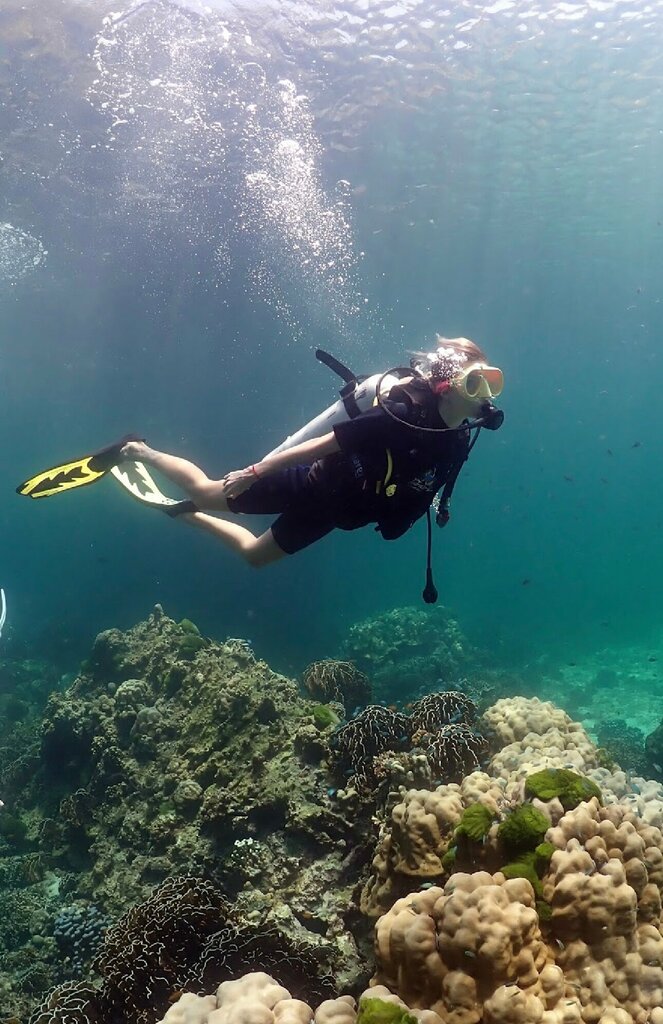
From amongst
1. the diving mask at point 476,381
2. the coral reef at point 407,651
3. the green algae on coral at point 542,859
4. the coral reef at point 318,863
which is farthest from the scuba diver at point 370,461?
the coral reef at point 407,651

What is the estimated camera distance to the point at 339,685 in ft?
29.4

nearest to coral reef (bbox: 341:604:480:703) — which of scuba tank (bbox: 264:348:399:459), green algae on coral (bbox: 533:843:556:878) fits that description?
scuba tank (bbox: 264:348:399:459)

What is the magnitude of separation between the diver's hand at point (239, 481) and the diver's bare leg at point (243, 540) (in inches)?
35.3

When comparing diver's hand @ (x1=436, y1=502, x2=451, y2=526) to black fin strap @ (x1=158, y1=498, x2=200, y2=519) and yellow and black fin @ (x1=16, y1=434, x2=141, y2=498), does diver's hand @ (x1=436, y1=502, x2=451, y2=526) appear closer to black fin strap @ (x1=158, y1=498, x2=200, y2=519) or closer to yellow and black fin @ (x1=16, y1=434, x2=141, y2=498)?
black fin strap @ (x1=158, y1=498, x2=200, y2=519)

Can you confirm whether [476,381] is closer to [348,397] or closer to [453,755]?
[348,397]

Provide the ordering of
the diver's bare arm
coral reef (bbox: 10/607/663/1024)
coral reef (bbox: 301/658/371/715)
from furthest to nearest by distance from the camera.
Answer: coral reef (bbox: 301/658/371/715)
the diver's bare arm
coral reef (bbox: 10/607/663/1024)

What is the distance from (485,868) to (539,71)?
930 inches

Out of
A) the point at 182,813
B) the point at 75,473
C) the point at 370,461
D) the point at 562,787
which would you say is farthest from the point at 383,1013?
the point at 75,473

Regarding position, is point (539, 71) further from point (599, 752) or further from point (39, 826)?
point (39, 826)

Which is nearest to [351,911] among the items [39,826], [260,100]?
[39,826]

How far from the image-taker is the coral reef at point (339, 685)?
8930 mm

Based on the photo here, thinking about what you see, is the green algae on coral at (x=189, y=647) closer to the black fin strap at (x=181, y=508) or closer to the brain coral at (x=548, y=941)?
the black fin strap at (x=181, y=508)

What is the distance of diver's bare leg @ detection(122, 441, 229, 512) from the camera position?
602 centimetres

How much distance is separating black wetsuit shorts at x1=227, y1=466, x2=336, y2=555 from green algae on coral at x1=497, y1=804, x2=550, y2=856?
10.1 feet
